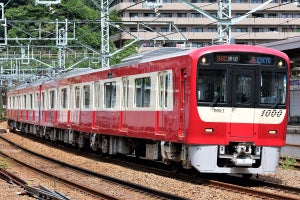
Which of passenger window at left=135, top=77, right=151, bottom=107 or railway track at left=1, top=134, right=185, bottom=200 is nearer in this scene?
railway track at left=1, top=134, right=185, bottom=200

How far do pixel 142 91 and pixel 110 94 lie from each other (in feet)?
10.1

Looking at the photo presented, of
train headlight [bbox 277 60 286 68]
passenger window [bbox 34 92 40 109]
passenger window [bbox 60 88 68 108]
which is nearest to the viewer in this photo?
train headlight [bbox 277 60 286 68]

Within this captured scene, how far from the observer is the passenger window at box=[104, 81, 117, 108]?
1908 cm

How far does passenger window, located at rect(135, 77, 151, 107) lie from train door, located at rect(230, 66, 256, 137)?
2848 mm

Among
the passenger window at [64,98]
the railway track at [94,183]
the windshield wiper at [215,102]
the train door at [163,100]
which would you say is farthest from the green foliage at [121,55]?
the windshield wiper at [215,102]

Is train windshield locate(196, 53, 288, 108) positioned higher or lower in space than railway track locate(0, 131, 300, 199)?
higher

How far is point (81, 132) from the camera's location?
23.6 meters

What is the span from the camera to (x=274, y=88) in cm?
1419

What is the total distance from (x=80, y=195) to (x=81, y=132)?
1062cm

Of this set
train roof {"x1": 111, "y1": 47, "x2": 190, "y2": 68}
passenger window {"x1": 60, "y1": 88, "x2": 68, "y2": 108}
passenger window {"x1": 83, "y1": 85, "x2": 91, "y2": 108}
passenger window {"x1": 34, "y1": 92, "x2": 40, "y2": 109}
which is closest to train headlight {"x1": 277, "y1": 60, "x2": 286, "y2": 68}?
train roof {"x1": 111, "y1": 47, "x2": 190, "y2": 68}

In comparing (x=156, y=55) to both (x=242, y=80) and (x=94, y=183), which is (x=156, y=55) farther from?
(x=94, y=183)

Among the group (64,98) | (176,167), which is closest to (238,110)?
(176,167)

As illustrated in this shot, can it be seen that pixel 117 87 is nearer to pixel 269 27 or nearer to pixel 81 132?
pixel 81 132

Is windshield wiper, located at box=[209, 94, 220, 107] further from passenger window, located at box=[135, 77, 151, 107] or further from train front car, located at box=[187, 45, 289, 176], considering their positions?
passenger window, located at box=[135, 77, 151, 107]
